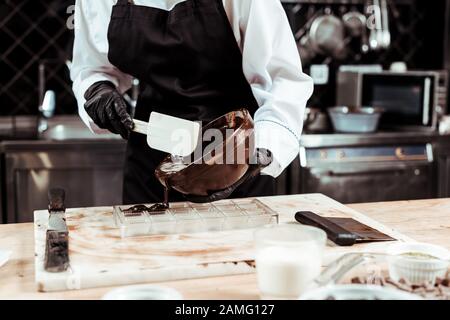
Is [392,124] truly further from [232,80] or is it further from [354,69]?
[232,80]

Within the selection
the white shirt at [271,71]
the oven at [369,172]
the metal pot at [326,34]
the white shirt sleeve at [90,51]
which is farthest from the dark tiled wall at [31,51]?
the white shirt at [271,71]

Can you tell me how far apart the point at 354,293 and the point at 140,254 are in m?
0.48

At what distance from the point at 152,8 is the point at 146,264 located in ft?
2.87

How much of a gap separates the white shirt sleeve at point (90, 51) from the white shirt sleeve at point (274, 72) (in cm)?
40

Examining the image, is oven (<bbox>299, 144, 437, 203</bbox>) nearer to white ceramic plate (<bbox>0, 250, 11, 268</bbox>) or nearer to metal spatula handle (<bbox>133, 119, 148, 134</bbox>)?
metal spatula handle (<bbox>133, 119, 148, 134</bbox>)

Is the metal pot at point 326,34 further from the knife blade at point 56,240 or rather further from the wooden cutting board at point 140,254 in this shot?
the knife blade at point 56,240

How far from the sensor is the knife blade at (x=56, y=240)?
125cm

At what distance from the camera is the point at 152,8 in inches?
74.6

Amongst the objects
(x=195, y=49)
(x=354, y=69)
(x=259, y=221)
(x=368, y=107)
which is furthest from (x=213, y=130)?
(x=354, y=69)

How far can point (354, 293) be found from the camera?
1031mm

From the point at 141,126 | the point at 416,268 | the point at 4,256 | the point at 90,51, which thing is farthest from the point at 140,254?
the point at 90,51

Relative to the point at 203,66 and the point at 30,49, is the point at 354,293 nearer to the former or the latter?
the point at 203,66

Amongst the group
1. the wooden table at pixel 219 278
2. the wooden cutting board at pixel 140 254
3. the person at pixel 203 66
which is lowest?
the wooden table at pixel 219 278

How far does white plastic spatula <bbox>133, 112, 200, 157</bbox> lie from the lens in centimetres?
153
